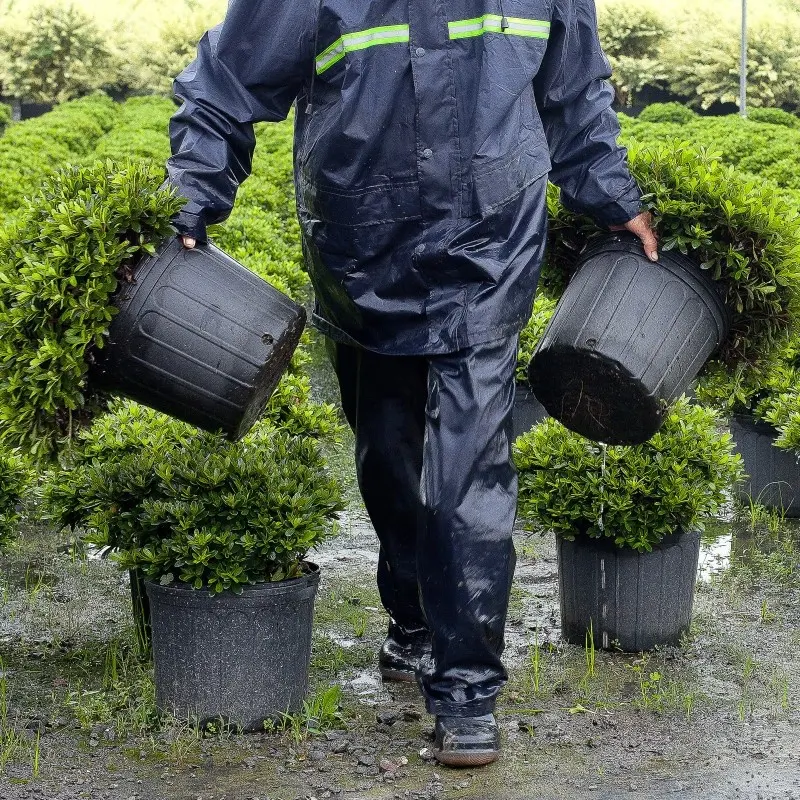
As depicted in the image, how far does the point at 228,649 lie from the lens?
326 cm

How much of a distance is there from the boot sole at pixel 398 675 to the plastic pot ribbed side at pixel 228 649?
1.50 feet

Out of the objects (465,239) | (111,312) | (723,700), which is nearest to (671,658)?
(723,700)

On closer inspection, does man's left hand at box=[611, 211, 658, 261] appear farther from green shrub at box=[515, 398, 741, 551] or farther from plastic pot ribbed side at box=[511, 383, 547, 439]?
plastic pot ribbed side at box=[511, 383, 547, 439]

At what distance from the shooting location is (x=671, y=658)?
386cm

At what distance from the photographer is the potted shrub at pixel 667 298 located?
11.0 ft

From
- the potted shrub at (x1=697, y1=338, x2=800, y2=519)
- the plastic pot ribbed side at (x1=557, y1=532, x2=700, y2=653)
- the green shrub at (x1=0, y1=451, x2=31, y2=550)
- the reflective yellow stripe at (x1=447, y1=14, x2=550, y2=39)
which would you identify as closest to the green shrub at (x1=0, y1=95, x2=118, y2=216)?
the green shrub at (x1=0, y1=451, x2=31, y2=550)

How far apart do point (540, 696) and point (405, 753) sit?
528mm

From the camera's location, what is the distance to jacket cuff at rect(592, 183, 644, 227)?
347 cm

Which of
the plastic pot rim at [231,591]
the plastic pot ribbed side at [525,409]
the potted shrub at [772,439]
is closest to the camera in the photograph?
the plastic pot rim at [231,591]

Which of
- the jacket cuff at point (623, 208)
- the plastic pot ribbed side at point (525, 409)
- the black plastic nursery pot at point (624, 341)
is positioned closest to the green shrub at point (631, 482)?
the black plastic nursery pot at point (624, 341)

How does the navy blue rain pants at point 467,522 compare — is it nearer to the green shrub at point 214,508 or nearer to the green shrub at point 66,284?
the green shrub at point 214,508

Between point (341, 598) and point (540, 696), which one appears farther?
point (341, 598)

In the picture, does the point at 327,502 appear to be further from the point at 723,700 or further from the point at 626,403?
the point at 723,700

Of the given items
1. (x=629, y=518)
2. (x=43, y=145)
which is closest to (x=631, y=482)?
(x=629, y=518)
